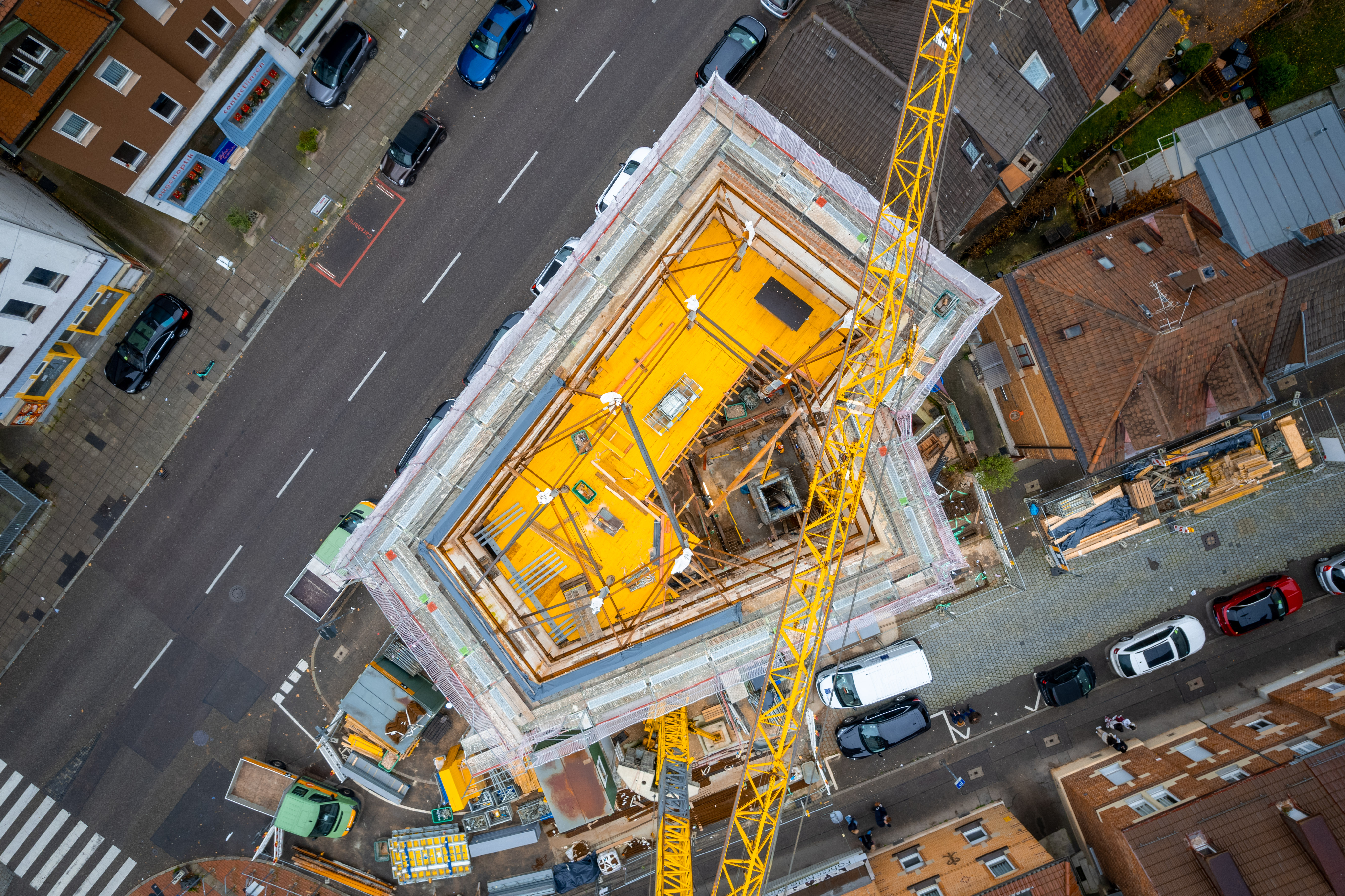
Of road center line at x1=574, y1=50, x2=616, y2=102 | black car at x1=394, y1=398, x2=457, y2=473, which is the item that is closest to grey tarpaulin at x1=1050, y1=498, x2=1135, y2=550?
black car at x1=394, y1=398, x2=457, y2=473

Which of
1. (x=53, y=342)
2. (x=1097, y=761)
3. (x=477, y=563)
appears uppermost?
(x=1097, y=761)

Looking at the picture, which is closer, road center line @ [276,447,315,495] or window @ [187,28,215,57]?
window @ [187,28,215,57]

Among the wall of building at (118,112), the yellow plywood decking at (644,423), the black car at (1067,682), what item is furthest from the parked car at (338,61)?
the black car at (1067,682)

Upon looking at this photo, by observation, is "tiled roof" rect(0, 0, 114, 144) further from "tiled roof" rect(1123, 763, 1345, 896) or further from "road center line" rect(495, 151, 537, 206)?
"tiled roof" rect(1123, 763, 1345, 896)

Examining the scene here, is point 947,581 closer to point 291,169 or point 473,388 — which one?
point 473,388

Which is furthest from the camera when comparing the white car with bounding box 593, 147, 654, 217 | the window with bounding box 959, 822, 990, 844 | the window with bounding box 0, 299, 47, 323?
the white car with bounding box 593, 147, 654, 217

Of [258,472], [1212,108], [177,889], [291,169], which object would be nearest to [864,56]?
[1212,108]
